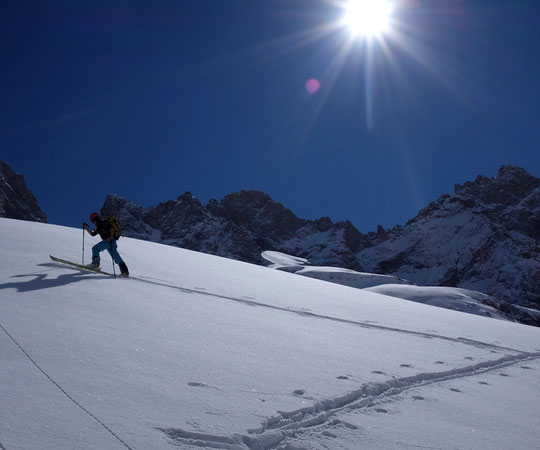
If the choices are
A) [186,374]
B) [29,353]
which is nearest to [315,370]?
[186,374]

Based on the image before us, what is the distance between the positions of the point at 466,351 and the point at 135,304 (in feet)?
19.7

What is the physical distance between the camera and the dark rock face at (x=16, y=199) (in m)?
142

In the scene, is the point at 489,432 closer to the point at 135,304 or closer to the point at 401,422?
the point at 401,422

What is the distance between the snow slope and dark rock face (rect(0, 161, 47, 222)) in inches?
6079

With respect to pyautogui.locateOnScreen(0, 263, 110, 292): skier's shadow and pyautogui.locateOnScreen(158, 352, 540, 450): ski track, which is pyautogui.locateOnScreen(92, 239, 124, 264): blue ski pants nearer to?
pyautogui.locateOnScreen(0, 263, 110, 292): skier's shadow

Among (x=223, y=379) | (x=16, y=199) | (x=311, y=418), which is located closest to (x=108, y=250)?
(x=223, y=379)

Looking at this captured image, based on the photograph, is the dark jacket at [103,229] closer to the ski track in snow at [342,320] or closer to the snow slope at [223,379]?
the ski track in snow at [342,320]

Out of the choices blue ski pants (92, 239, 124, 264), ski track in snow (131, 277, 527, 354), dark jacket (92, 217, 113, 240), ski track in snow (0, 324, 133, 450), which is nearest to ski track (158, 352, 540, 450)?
ski track in snow (0, 324, 133, 450)

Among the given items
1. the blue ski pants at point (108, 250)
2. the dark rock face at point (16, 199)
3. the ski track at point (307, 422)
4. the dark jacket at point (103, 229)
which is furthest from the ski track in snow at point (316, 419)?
the dark rock face at point (16, 199)

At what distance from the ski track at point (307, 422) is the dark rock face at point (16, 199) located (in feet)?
516

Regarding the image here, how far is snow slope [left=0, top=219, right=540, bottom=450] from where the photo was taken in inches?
103

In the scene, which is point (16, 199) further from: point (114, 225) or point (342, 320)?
point (342, 320)

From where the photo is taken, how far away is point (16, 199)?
150 m

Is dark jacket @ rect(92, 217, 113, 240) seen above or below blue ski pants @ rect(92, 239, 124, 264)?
above
